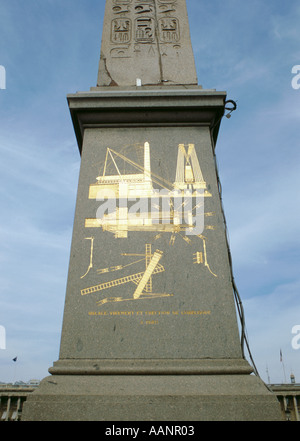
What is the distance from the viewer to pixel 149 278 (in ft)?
11.7

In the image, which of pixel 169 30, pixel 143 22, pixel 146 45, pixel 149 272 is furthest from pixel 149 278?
pixel 143 22

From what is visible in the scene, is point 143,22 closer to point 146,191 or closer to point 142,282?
point 146,191

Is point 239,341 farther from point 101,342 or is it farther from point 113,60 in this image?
point 113,60

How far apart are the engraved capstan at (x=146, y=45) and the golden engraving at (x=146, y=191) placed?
4.78 ft

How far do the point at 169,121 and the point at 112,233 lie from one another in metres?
1.74

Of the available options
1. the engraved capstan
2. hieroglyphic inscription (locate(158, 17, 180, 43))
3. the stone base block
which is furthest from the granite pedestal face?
hieroglyphic inscription (locate(158, 17, 180, 43))

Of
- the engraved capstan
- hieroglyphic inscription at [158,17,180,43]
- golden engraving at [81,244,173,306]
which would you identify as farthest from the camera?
hieroglyphic inscription at [158,17,180,43]

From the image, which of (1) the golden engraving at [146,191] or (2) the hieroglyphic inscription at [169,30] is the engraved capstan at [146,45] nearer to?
(2) the hieroglyphic inscription at [169,30]

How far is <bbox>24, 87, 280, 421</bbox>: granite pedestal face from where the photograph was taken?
2801mm

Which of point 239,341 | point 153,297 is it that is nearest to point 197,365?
point 239,341

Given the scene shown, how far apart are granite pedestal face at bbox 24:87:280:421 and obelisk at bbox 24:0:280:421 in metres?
0.01

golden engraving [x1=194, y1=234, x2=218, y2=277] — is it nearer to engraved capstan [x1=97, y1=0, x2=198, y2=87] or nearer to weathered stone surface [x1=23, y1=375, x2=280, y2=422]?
weathered stone surface [x1=23, y1=375, x2=280, y2=422]

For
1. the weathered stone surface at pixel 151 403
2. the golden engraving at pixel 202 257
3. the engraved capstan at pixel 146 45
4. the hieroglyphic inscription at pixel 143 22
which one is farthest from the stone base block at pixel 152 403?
the hieroglyphic inscription at pixel 143 22

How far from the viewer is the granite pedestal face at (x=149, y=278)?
280 centimetres
